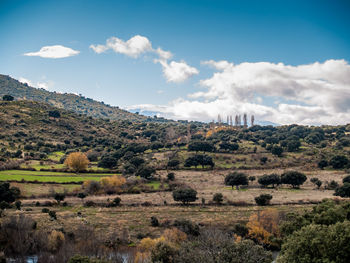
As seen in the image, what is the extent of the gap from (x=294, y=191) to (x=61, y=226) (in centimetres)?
5411

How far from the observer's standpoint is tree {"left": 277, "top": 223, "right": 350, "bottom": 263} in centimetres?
1861

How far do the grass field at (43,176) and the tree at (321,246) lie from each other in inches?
2457

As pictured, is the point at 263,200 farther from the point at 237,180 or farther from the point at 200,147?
the point at 200,147

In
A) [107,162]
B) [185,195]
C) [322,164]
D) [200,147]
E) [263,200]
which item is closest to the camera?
[263,200]

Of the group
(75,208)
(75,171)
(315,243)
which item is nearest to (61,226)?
(75,208)

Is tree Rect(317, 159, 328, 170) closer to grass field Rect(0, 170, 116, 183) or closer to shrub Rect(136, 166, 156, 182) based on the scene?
shrub Rect(136, 166, 156, 182)

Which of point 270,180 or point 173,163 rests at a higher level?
point 173,163

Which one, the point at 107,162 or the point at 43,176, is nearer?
the point at 43,176

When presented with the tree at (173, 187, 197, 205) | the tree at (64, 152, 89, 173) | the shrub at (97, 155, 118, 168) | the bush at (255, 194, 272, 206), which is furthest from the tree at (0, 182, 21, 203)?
the bush at (255, 194, 272, 206)

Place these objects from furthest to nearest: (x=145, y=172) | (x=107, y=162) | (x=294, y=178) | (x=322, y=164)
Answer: (x=322, y=164) < (x=107, y=162) < (x=145, y=172) < (x=294, y=178)

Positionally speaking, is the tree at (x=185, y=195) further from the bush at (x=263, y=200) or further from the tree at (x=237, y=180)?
the tree at (x=237, y=180)

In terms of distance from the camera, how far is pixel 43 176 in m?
69.9

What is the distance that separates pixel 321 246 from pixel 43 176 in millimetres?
69922

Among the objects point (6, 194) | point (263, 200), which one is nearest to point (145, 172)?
point (6, 194)
